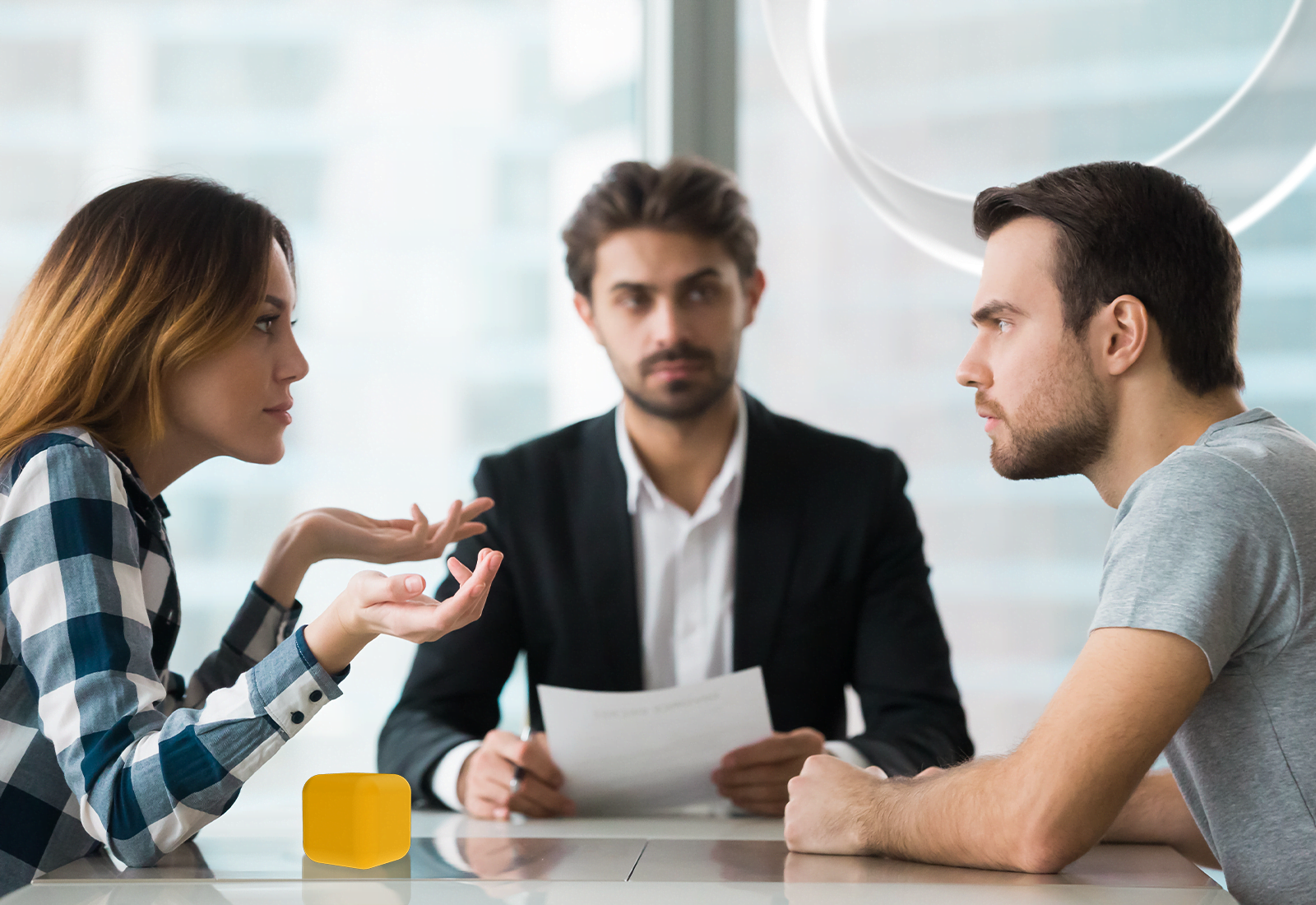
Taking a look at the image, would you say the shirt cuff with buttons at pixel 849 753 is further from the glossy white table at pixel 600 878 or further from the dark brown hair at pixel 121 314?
the dark brown hair at pixel 121 314

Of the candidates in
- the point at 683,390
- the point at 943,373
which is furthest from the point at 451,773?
the point at 943,373

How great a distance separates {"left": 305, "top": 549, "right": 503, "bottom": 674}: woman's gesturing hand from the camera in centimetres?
89

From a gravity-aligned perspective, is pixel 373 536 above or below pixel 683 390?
below

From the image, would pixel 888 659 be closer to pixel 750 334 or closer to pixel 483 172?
pixel 750 334

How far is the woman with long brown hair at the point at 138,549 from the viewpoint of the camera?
913mm

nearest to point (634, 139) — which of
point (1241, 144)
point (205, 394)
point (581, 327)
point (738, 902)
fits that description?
point (581, 327)

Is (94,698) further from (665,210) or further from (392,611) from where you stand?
(665,210)

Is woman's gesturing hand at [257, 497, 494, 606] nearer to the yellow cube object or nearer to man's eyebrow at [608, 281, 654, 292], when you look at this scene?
the yellow cube object

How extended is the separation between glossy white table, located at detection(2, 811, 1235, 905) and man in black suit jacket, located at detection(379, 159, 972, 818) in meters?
0.62

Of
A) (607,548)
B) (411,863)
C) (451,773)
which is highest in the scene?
(607,548)

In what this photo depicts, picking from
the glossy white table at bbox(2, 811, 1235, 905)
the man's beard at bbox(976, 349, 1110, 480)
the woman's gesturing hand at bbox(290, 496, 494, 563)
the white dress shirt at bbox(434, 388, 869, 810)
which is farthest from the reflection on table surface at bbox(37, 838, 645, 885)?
the white dress shirt at bbox(434, 388, 869, 810)

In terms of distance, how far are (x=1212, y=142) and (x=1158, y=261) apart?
0.75 metres

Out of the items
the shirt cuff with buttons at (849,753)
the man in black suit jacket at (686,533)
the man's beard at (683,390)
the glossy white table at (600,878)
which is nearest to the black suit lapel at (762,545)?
the man in black suit jacket at (686,533)

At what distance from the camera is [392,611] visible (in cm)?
91
